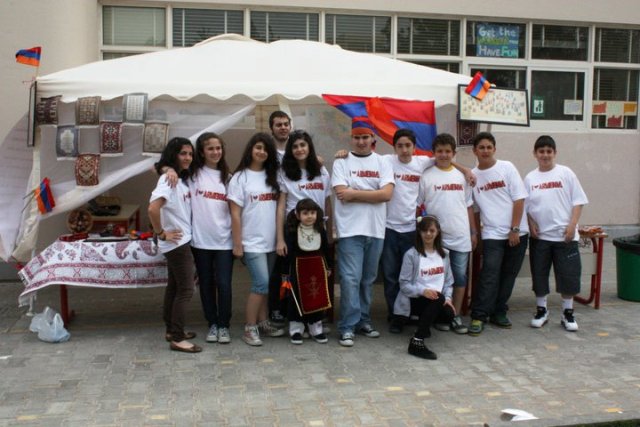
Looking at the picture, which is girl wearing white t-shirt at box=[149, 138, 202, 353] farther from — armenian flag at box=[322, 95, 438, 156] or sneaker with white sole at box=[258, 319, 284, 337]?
armenian flag at box=[322, 95, 438, 156]

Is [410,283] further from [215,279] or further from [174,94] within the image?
[174,94]

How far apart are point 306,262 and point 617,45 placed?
8009mm

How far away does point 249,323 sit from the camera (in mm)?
5395

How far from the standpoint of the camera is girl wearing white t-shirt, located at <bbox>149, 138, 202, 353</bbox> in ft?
16.5

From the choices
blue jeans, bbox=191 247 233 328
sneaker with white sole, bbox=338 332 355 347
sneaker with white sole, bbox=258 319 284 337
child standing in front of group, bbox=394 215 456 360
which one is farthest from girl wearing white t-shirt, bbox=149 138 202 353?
child standing in front of group, bbox=394 215 456 360

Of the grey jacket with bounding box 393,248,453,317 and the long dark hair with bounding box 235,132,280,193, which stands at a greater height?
the long dark hair with bounding box 235,132,280,193

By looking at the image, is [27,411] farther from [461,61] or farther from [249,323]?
[461,61]

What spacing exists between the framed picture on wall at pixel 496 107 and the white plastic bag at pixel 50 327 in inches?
158

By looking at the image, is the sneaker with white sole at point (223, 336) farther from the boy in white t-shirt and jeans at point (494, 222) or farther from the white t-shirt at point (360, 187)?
the boy in white t-shirt and jeans at point (494, 222)

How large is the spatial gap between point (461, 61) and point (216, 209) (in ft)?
20.5

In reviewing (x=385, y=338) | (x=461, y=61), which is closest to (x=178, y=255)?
(x=385, y=338)

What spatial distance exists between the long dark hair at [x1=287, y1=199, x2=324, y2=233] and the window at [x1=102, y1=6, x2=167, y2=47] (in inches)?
203

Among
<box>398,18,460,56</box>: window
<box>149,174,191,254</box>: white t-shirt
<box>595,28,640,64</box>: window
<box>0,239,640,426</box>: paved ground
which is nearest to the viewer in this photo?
<box>0,239,640,426</box>: paved ground

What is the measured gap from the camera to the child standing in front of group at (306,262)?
5219mm
